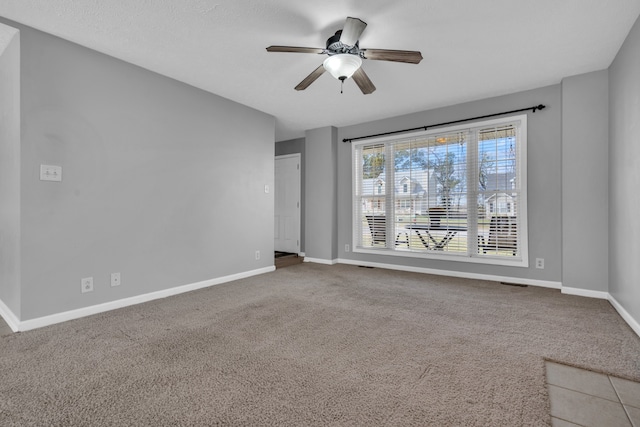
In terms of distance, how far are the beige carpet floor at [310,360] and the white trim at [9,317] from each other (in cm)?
20

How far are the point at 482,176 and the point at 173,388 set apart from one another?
14.0 feet

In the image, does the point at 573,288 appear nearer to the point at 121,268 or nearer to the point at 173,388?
the point at 173,388

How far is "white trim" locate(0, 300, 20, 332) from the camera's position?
2.47 metres

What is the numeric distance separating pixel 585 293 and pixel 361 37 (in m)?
3.72

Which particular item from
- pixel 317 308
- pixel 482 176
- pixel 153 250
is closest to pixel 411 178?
pixel 482 176

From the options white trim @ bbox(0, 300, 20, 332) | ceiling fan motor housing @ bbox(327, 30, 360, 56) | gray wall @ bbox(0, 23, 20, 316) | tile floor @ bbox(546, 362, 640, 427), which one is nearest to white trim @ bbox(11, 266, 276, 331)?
white trim @ bbox(0, 300, 20, 332)

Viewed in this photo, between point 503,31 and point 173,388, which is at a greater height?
point 503,31

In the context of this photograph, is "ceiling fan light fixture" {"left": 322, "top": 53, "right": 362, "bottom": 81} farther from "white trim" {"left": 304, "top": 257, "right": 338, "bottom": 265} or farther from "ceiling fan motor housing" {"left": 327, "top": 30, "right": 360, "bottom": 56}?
"white trim" {"left": 304, "top": 257, "right": 338, "bottom": 265}

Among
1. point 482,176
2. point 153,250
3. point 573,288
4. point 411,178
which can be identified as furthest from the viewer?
point 411,178

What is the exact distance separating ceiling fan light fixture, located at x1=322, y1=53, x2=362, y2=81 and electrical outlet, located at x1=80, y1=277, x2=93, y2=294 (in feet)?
9.64

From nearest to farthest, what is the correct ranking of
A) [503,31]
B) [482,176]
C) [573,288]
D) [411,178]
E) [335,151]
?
[503,31]
[573,288]
[482,176]
[411,178]
[335,151]

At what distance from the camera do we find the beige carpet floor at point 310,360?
58.1 inches

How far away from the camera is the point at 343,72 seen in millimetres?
2699

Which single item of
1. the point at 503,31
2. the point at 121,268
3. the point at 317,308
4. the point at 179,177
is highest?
the point at 503,31
